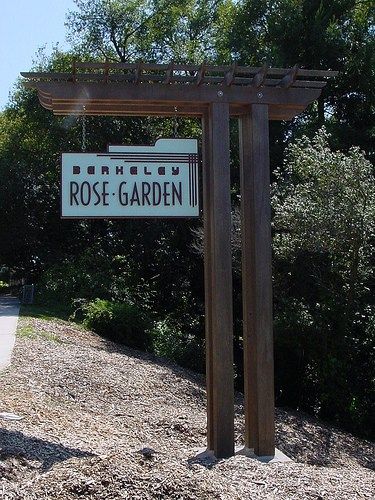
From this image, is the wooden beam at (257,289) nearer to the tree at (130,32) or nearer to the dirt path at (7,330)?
the dirt path at (7,330)

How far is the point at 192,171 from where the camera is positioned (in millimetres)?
6285

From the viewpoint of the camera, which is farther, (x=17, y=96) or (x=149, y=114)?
(x=17, y=96)

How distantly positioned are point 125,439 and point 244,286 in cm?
196

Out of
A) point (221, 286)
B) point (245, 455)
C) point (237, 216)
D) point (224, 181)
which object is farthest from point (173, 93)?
point (237, 216)

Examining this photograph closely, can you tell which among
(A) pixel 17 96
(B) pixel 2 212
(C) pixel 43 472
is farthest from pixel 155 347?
(A) pixel 17 96

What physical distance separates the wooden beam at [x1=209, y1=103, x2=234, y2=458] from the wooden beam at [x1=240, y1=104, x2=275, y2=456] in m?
0.20

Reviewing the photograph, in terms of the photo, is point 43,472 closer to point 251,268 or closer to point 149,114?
point 251,268

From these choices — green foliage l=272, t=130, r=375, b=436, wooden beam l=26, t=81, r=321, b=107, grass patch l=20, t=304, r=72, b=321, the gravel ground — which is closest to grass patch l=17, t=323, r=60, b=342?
the gravel ground

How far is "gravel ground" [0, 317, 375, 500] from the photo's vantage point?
4.56 metres

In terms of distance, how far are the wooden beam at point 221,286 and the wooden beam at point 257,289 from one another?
20cm

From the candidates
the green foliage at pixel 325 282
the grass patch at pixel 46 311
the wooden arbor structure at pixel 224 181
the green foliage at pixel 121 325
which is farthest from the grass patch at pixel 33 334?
the wooden arbor structure at pixel 224 181

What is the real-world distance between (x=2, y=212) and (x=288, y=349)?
14.7 metres

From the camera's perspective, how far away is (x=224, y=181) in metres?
6.29

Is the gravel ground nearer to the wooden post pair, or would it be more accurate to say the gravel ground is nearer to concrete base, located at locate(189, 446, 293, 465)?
concrete base, located at locate(189, 446, 293, 465)
